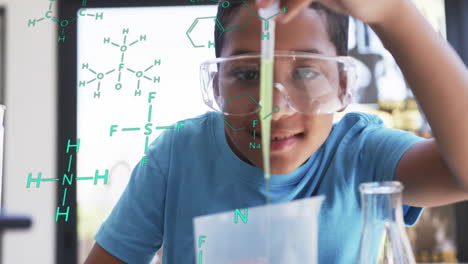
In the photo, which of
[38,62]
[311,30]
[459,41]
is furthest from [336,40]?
[38,62]

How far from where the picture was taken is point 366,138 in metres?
0.58

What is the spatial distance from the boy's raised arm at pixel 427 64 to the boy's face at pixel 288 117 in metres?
0.05

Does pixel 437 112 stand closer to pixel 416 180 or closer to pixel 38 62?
pixel 416 180

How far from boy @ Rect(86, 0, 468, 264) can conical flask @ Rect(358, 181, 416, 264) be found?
0.12 m

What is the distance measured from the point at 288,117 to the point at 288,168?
0.23 ft

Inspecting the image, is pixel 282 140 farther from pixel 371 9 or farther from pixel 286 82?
pixel 371 9

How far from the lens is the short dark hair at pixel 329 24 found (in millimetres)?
524

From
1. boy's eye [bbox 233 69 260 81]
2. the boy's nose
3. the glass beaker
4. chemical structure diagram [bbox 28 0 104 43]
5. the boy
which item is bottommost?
the glass beaker

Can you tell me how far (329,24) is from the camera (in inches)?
21.1

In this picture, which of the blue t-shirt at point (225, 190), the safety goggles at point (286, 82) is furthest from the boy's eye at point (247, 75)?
the blue t-shirt at point (225, 190)

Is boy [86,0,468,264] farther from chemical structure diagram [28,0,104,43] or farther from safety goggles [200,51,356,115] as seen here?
chemical structure diagram [28,0,104,43]

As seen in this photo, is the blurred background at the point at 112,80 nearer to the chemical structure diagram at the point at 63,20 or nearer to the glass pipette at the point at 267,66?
the chemical structure diagram at the point at 63,20

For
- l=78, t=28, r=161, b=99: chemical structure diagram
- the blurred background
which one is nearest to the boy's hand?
the blurred background

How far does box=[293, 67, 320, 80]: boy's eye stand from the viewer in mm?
503
